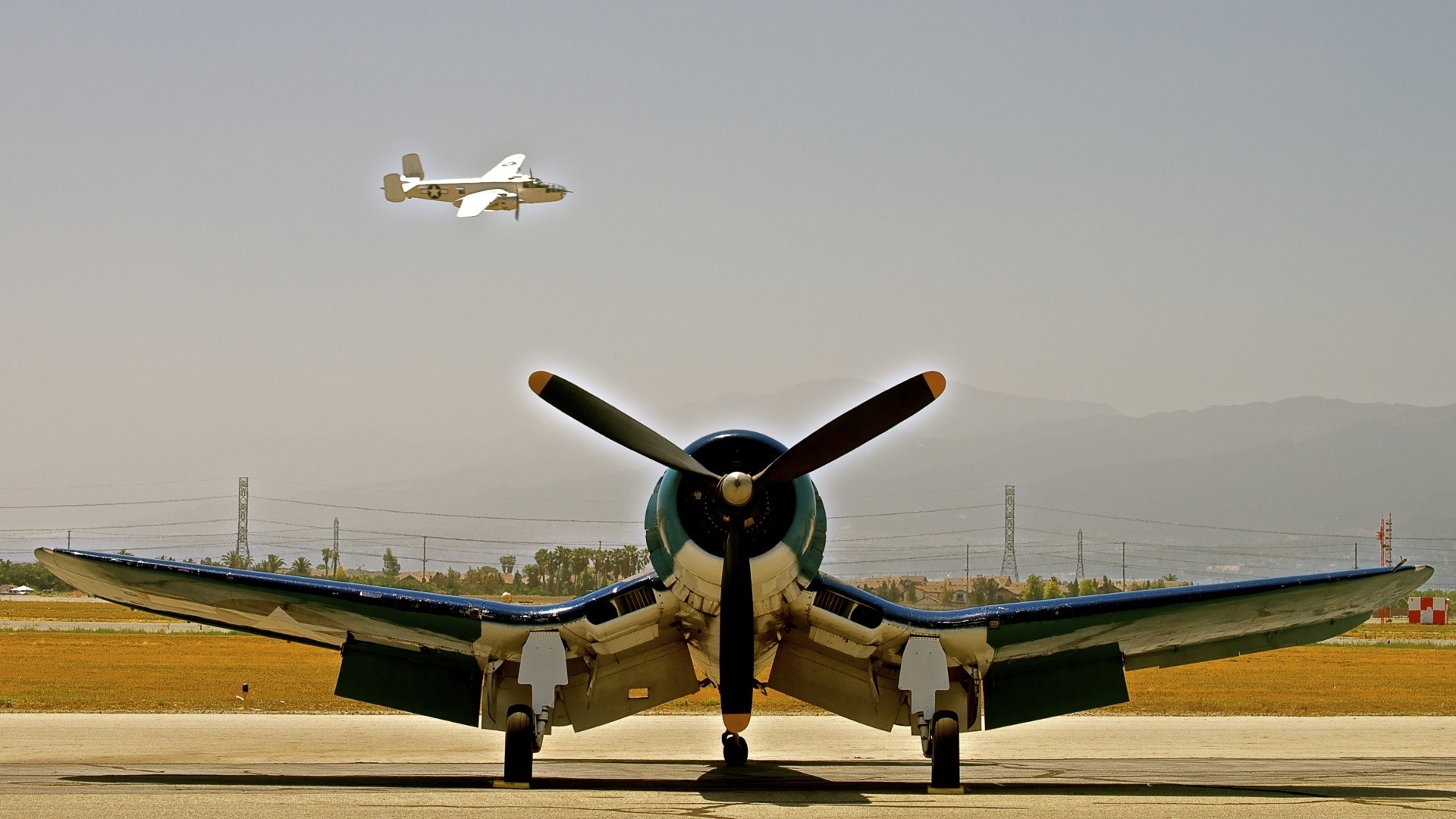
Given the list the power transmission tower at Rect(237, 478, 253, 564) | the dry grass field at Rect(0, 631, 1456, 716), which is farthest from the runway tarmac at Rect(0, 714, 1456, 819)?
the power transmission tower at Rect(237, 478, 253, 564)

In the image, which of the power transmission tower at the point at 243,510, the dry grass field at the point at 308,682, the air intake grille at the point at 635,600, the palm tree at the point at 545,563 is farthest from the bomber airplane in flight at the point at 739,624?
the power transmission tower at the point at 243,510

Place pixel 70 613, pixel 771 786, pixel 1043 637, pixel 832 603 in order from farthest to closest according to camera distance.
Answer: pixel 70 613
pixel 1043 637
pixel 771 786
pixel 832 603

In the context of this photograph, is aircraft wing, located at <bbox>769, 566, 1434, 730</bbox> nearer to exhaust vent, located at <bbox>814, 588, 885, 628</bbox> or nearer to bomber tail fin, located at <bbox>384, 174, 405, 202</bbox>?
exhaust vent, located at <bbox>814, 588, 885, 628</bbox>

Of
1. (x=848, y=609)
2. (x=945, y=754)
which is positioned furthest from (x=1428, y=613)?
(x=848, y=609)

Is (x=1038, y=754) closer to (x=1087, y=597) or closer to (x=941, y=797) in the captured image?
(x=1087, y=597)

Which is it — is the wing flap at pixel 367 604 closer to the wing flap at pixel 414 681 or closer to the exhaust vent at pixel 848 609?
the wing flap at pixel 414 681

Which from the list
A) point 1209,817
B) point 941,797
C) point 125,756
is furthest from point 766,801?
point 125,756

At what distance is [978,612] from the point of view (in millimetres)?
15055

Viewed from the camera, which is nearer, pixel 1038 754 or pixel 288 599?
pixel 288 599

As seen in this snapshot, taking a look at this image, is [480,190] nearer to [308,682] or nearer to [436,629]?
[308,682]

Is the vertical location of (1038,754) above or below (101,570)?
below

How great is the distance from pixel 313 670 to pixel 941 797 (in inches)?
1275

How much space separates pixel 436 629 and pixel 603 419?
10.7 ft

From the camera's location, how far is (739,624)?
1312 cm
